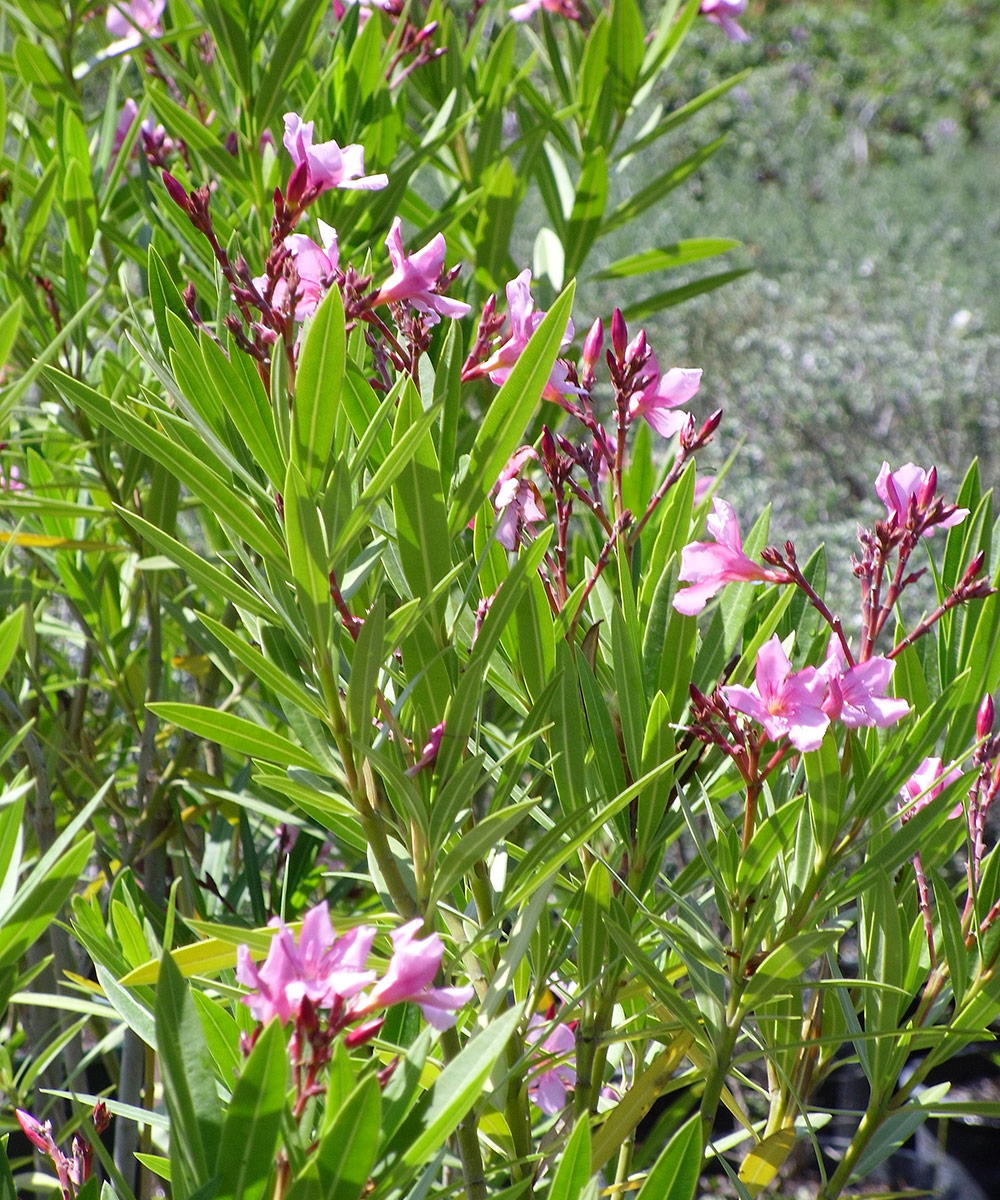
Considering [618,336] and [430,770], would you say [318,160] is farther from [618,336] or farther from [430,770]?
[430,770]

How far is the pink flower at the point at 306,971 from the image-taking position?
1.33ft

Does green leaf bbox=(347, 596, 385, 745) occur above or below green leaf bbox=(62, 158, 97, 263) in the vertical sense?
below

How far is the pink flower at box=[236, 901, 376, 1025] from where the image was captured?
41 cm

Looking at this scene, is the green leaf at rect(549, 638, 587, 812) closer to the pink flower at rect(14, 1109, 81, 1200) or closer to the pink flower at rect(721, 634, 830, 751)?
the pink flower at rect(721, 634, 830, 751)

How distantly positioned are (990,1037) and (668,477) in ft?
Answer: 1.13

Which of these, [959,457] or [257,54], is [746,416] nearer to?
[959,457]

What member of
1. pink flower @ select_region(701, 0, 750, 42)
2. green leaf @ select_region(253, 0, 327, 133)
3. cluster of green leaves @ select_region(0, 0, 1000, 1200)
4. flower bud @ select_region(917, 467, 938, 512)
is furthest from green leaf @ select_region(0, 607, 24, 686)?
pink flower @ select_region(701, 0, 750, 42)

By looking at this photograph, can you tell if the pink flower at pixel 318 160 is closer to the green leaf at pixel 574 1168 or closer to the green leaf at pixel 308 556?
the green leaf at pixel 308 556

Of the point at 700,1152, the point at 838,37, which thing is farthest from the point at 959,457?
the point at 838,37

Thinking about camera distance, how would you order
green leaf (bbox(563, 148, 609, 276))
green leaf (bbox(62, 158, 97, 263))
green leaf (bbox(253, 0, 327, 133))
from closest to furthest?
green leaf (bbox(253, 0, 327, 133)), green leaf (bbox(62, 158, 97, 263)), green leaf (bbox(563, 148, 609, 276))

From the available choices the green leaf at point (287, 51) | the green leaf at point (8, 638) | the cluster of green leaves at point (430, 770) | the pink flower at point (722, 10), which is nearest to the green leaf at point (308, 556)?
the cluster of green leaves at point (430, 770)

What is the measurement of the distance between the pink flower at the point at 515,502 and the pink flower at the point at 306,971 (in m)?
0.24

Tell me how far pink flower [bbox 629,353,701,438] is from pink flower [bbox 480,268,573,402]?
0.06m

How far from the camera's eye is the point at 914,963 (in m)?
0.65
